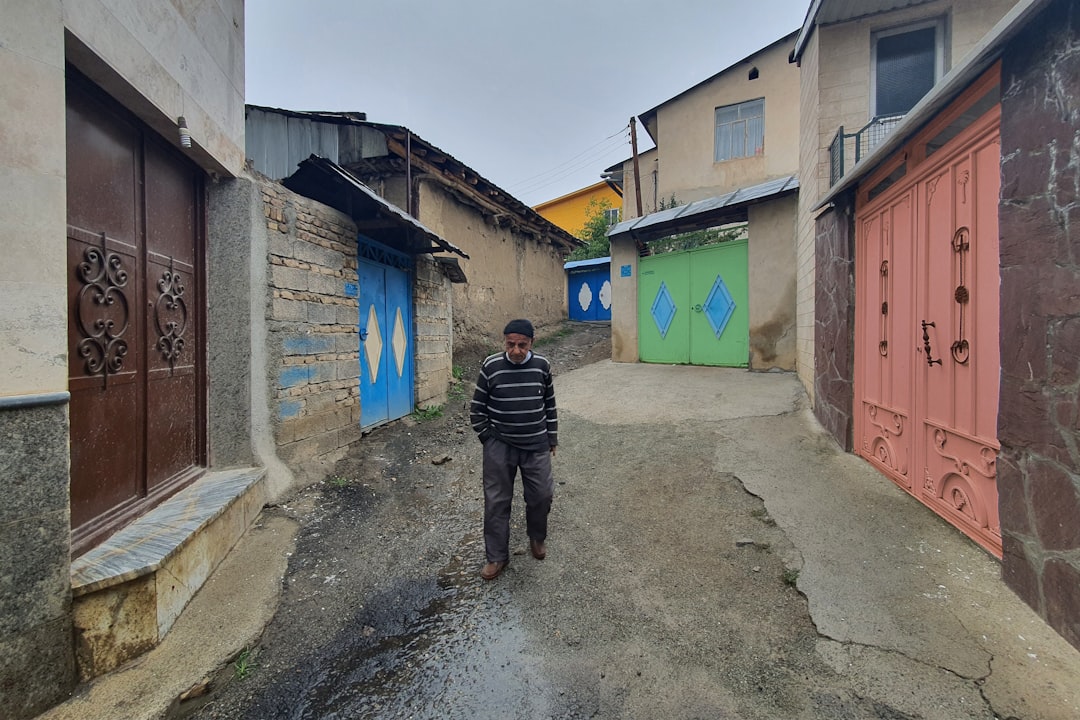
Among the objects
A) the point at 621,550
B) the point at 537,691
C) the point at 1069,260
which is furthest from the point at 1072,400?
the point at 537,691

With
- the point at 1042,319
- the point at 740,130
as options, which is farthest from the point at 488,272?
the point at 1042,319

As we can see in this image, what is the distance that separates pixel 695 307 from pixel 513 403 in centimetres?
591

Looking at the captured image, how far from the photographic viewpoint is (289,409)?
166 inches

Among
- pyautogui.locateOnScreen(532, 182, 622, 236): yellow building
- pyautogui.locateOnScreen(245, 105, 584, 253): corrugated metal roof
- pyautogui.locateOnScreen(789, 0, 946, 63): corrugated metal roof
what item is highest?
pyautogui.locateOnScreen(532, 182, 622, 236): yellow building

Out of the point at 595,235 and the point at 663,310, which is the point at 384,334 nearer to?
the point at 663,310

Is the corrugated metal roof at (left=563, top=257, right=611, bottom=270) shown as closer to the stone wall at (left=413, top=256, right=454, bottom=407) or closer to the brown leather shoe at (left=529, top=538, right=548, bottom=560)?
the stone wall at (left=413, top=256, right=454, bottom=407)

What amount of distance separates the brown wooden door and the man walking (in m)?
2.07

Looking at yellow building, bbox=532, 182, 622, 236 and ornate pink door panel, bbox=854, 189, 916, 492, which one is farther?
yellow building, bbox=532, 182, 622, 236

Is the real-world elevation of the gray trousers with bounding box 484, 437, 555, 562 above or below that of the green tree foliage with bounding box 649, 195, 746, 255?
below

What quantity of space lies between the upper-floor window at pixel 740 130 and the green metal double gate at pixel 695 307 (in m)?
6.44

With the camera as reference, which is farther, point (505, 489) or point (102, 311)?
point (505, 489)

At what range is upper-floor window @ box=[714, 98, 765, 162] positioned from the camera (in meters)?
12.6

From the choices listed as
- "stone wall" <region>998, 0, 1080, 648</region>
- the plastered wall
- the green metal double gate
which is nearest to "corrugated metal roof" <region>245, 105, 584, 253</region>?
the plastered wall

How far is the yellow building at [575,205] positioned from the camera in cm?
2491
